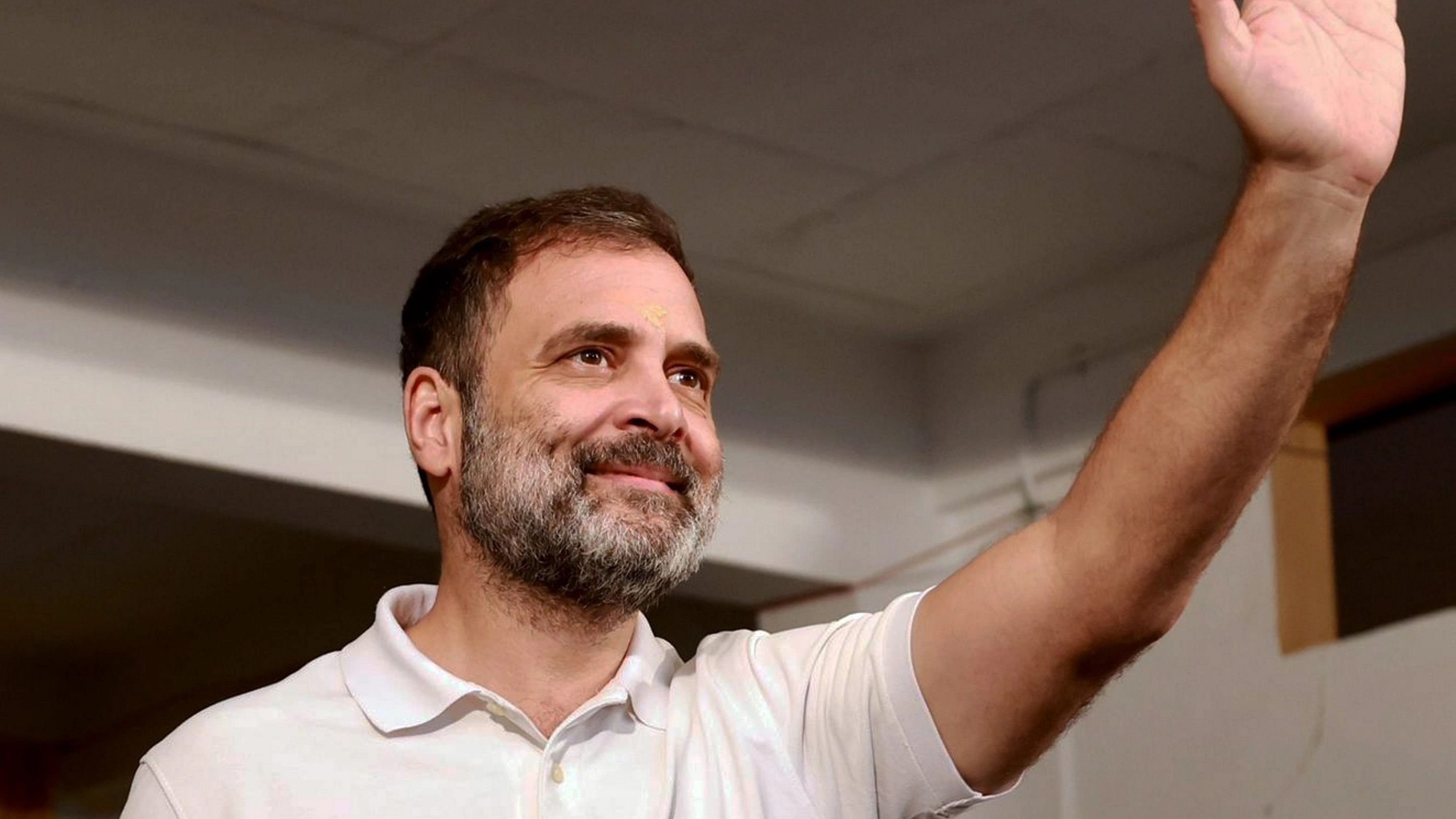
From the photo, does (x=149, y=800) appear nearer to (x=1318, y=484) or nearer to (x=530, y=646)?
(x=530, y=646)

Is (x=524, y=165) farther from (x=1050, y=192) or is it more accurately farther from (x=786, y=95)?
(x=1050, y=192)

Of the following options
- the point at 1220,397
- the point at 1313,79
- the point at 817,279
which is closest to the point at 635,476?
the point at 1220,397

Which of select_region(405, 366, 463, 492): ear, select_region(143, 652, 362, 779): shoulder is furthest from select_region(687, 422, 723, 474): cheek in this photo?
select_region(143, 652, 362, 779): shoulder

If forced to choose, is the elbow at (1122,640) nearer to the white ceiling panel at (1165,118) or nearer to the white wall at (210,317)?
the white ceiling panel at (1165,118)

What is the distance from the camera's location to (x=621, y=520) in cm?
167

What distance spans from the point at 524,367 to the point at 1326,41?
73 centimetres

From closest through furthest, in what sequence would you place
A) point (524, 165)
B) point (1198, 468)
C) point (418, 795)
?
point (1198, 468)
point (418, 795)
point (524, 165)

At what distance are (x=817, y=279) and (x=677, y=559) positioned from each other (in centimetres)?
250

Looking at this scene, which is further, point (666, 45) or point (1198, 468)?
point (666, 45)

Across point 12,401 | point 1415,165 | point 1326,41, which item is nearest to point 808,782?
point 1326,41

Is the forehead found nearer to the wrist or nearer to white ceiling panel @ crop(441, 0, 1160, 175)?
the wrist

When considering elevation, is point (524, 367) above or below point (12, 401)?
above

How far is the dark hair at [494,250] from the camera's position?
6.01 ft

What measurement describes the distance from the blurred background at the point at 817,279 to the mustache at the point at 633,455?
1484 mm
